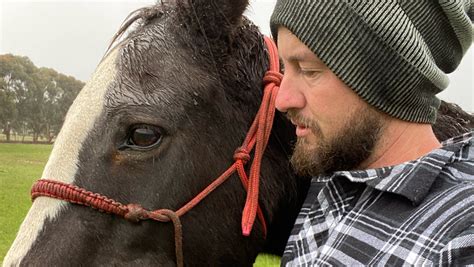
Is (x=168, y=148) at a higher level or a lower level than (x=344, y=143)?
lower

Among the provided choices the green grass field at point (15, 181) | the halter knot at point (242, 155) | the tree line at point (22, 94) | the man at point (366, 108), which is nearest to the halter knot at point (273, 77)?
the halter knot at point (242, 155)

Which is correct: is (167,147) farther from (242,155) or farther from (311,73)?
(311,73)

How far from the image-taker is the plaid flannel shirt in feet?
4.31

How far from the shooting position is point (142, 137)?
2.12 meters

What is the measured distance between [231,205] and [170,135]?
398mm

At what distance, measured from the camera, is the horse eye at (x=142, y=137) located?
211 centimetres

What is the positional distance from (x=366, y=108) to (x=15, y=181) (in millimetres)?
22128

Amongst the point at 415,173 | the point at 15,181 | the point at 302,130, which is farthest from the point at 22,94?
the point at 415,173

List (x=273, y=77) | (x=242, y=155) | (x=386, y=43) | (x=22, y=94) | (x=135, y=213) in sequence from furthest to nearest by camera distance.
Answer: (x=22, y=94), (x=273, y=77), (x=242, y=155), (x=135, y=213), (x=386, y=43)

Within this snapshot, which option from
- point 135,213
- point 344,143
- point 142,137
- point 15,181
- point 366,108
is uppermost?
point 366,108

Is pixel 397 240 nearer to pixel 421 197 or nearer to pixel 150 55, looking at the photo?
pixel 421 197

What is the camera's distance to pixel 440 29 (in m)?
1.71

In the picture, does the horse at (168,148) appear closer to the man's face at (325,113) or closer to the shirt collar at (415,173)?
the man's face at (325,113)

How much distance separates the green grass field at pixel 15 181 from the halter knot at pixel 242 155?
8.46 meters
